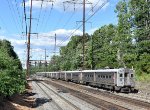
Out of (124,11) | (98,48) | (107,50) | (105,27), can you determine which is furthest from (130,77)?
(105,27)

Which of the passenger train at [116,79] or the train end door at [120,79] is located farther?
the passenger train at [116,79]

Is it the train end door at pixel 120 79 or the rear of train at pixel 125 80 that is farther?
the rear of train at pixel 125 80

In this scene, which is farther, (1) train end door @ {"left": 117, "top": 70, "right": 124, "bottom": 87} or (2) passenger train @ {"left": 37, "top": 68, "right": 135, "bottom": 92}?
(2) passenger train @ {"left": 37, "top": 68, "right": 135, "bottom": 92}

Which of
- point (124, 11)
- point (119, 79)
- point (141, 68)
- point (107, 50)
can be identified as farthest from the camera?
point (107, 50)

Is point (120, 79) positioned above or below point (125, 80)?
above

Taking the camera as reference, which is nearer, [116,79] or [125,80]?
[116,79]

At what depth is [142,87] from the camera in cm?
5134

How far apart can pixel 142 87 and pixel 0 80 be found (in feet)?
99.1

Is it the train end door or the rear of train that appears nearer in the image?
the train end door

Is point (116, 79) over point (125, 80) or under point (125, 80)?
over

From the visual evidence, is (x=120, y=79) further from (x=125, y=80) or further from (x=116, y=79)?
(x=125, y=80)

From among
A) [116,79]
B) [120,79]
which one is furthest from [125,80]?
[116,79]

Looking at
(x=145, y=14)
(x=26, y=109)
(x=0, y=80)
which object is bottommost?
(x=26, y=109)

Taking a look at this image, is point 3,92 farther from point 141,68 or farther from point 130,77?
point 141,68
